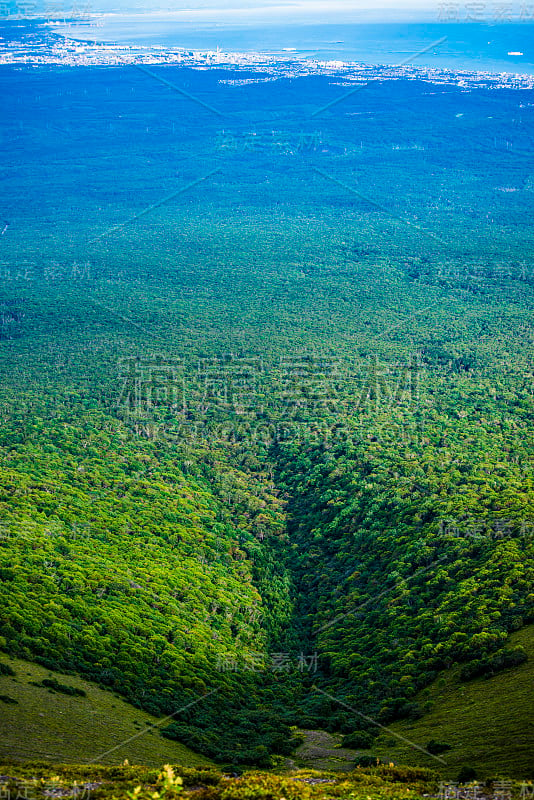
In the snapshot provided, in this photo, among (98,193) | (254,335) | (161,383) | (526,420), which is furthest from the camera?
(98,193)

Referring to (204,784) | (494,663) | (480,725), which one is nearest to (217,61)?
(494,663)

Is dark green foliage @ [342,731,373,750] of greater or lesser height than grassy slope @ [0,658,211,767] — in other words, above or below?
below

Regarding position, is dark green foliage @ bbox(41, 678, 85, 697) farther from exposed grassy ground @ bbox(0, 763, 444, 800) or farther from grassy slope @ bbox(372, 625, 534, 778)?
grassy slope @ bbox(372, 625, 534, 778)

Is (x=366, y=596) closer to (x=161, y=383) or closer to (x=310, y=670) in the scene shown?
(x=310, y=670)

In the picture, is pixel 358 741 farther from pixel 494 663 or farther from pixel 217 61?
pixel 217 61

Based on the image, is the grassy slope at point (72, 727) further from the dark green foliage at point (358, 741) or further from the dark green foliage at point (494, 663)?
the dark green foliage at point (494, 663)

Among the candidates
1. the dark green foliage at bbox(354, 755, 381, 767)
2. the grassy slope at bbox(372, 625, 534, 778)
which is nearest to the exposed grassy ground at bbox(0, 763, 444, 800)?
the grassy slope at bbox(372, 625, 534, 778)

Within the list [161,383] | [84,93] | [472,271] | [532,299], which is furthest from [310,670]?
[84,93]
